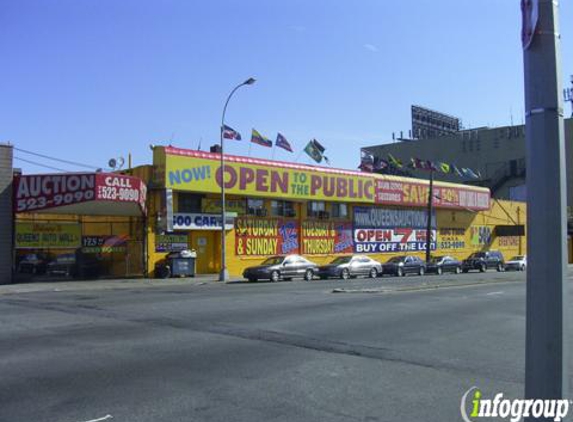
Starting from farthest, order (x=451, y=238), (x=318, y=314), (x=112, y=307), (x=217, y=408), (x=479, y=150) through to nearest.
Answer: (x=479, y=150) < (x=451, y=238) < (x=112, y=307) < (x=318, y=314) < (x=217, y=408)

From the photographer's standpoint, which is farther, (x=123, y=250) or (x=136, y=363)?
(x=123, y=250)

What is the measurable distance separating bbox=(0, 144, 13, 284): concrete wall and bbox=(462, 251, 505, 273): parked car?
3196cm

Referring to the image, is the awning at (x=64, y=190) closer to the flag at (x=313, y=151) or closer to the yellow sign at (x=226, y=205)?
the yellow sign at (x=226, y=205)

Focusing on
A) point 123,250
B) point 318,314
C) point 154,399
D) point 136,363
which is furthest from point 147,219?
point 154,399

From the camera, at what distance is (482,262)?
4659cm

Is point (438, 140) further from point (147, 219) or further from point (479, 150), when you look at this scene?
point (147, 219)

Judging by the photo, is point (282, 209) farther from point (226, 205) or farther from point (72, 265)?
point (72, 265)

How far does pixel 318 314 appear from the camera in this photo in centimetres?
1474

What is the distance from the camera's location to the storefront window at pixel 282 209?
1551 inches

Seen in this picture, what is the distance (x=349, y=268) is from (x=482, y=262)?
17.0 m

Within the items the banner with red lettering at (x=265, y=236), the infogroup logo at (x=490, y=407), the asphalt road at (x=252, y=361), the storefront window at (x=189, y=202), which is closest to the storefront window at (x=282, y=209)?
the banner with red lettering at (x=265, y=236)

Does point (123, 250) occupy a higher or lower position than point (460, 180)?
lower

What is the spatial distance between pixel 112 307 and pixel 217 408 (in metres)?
10.7

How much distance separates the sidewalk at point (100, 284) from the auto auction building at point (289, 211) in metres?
2.50
